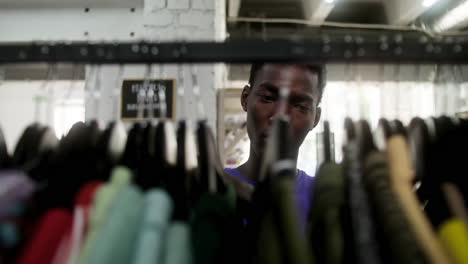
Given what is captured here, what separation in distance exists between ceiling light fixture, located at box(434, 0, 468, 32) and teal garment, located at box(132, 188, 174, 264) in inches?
92.6

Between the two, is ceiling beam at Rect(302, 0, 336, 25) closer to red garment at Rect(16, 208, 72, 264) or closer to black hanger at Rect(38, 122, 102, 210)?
black hanger at Rect(38, 122, 102, 210)

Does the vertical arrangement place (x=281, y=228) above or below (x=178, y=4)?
below

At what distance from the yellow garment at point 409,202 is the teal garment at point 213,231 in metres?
0.18

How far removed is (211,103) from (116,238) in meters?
1.16

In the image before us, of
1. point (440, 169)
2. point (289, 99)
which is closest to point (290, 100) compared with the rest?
point (289, 99)

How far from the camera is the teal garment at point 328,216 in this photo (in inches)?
13.9

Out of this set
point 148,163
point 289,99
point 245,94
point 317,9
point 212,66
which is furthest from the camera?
point 317,9

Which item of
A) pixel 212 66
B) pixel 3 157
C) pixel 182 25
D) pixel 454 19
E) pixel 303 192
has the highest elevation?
pixel 454 19

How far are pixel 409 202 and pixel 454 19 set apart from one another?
7.62 feet

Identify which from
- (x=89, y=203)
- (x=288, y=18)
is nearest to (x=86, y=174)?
(x=89, y=203)

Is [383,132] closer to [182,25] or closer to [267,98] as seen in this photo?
[267,98]

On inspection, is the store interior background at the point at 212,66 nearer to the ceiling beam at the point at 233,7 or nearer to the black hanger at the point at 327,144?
the ceiling beam at the point at 233,7

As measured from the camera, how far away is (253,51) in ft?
1.51

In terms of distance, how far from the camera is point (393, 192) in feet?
1.23
